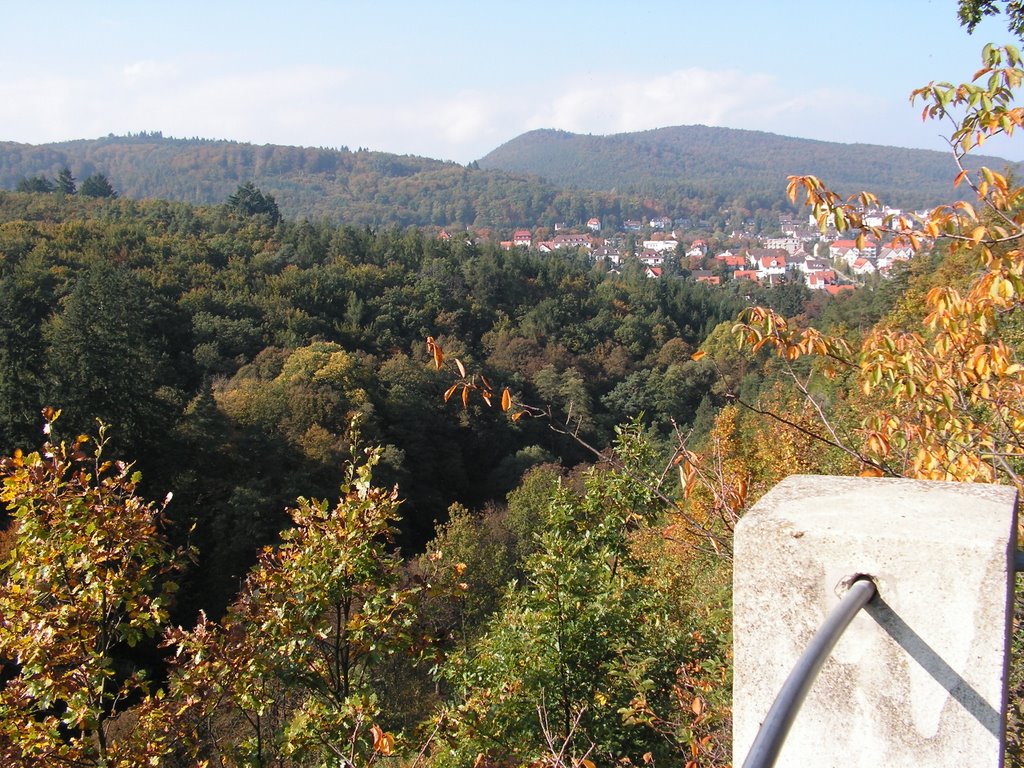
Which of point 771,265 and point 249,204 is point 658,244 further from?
point 249,204

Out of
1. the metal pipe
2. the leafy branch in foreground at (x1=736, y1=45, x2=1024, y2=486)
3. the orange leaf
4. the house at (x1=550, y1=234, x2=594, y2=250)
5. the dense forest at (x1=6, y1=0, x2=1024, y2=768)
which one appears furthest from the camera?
the house at (x1=550, y1=234, x2=594, y2=250)

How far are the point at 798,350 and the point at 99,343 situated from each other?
62.9 ft

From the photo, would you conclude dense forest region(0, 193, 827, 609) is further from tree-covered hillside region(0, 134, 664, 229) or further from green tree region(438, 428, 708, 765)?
tree-covered hillside region(0, 134, 664, 229)

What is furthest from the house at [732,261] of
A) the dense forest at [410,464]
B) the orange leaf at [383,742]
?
the orange leaf at [383,742]

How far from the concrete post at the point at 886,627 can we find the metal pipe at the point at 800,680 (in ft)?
0.11

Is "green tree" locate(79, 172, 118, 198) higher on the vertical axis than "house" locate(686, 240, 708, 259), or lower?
higher

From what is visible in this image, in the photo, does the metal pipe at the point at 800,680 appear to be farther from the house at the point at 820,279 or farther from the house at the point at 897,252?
the house at the point at 820,279

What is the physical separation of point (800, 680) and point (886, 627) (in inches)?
8.6

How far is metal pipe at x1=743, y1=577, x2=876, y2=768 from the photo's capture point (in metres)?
0.73

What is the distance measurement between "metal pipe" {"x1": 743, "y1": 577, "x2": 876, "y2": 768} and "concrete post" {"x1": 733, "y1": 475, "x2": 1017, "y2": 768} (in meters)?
0.03

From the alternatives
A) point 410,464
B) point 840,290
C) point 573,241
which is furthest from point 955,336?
point 573,241

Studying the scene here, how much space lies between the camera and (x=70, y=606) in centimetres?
348

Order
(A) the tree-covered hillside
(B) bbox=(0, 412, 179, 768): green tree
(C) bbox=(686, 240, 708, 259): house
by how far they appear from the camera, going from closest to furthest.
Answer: (B) bbox=(0, 412, 179, 768): green tree
(C) bbox=(686, 240, 708, 259): house
(A) the tree-covered hillside

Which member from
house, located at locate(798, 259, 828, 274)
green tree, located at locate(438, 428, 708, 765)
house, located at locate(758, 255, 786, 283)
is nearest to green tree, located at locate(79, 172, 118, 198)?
green tree, located at locate(438, 428, 708, 765)
